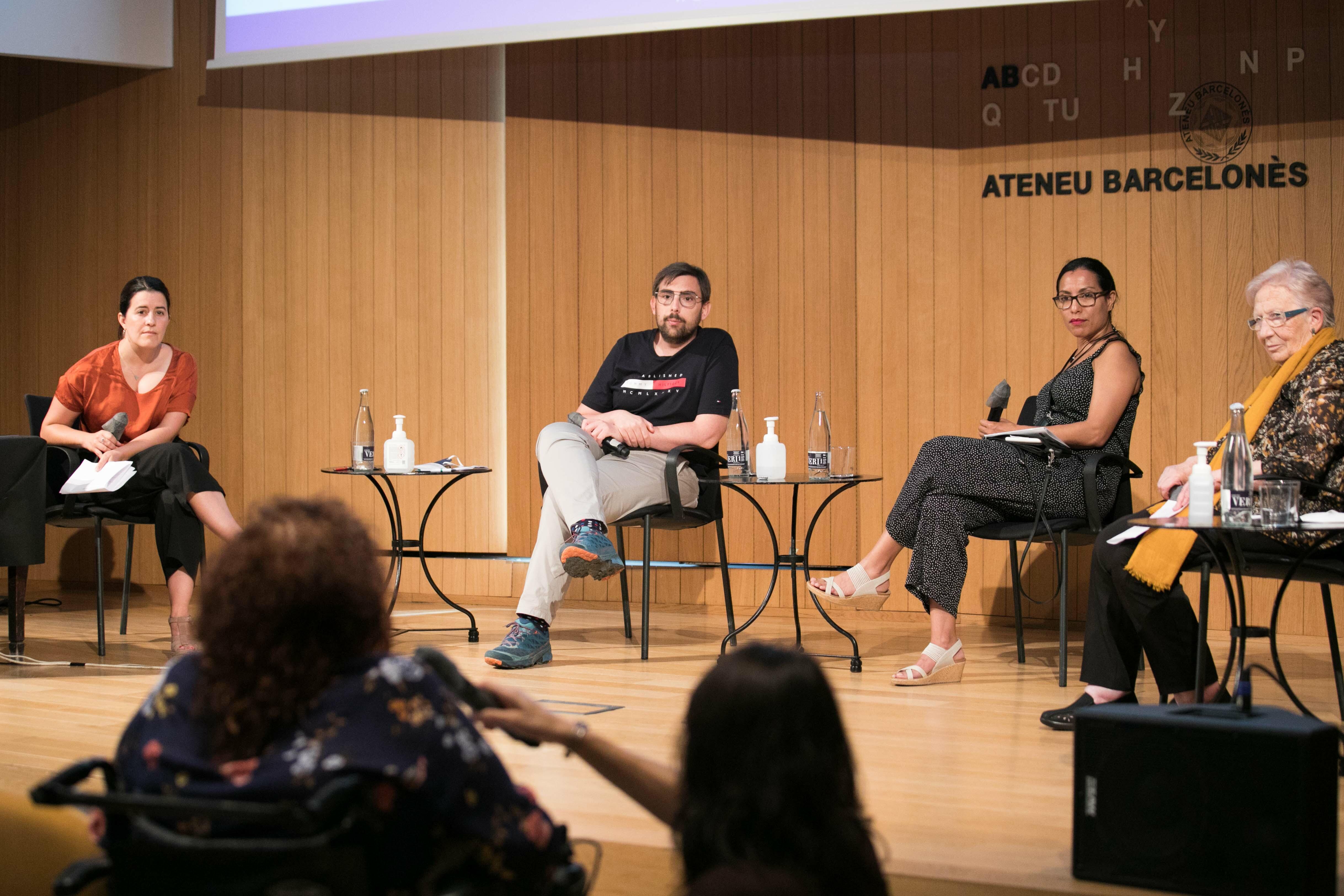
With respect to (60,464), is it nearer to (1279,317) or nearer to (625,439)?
(625,439)

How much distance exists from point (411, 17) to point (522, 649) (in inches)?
106

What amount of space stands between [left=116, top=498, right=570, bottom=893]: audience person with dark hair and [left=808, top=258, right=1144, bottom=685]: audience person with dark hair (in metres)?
2.49

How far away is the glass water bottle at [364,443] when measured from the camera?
4.30 metres

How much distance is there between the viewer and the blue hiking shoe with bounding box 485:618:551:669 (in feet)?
12.2

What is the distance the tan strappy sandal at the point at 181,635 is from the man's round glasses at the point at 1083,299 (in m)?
2.87

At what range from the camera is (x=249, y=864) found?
1.10m

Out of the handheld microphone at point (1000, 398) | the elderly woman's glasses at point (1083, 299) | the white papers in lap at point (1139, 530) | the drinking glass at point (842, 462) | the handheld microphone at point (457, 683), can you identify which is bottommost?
the handheld microphone at point (457, 683)

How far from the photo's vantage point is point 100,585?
3.97 m

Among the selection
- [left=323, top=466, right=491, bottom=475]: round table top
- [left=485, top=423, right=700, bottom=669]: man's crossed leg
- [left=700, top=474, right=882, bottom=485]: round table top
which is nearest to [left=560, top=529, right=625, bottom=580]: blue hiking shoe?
[left=485, top=423, right=700, bottom=669]: man's crossed leg

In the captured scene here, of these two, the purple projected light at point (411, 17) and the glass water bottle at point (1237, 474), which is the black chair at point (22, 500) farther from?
the glass water bottle at point (1237, 474)

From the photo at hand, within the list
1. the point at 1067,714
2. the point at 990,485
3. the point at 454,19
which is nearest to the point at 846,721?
the point at 1067,714

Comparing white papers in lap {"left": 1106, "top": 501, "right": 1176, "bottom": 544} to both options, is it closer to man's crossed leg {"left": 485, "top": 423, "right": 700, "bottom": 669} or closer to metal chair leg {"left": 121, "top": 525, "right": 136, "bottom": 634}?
man's crossed leg {"left": 485, "top": 423, "right": 700, "bottom": 669}

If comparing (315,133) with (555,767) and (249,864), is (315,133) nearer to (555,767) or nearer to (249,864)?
(555,767)

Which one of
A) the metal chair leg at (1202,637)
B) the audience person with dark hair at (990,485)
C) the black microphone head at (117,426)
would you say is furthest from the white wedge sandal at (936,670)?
the black microphone head at (117,426)
